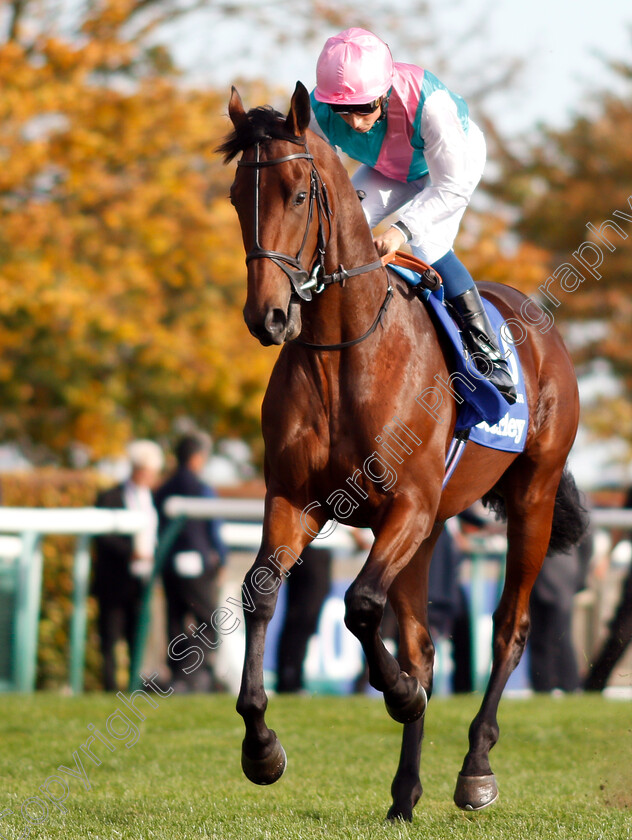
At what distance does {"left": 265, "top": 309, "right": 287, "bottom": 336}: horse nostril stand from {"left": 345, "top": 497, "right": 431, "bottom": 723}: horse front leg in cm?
84

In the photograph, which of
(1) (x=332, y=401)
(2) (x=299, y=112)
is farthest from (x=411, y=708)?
(2) (x=299, y=112)

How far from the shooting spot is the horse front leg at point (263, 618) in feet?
13.0

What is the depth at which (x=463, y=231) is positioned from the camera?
58.0 feet

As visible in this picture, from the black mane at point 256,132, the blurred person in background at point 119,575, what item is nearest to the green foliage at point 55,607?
the blurred person in background at point 119,575

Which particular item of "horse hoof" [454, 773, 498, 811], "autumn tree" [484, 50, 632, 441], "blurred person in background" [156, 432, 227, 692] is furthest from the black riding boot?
"autumn tree" [484, 50, 632, 441]

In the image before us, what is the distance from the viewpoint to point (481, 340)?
15.7 ft

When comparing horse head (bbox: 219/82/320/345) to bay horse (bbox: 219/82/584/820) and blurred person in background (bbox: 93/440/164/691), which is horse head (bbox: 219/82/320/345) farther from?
blurred person in background (bbox: 93/440/164/691)

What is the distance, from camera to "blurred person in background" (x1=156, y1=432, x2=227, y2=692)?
8.93 meters

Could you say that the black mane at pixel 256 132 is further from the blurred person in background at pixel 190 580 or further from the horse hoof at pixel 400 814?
the blurred person in background at pixel 190 580

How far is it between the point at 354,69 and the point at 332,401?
47.2 inches

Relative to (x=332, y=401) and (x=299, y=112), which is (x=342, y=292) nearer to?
(x=332, y=401)

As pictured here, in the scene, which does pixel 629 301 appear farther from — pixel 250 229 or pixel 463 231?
pixel 250 229

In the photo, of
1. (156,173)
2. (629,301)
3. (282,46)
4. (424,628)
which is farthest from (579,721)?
(629,301)

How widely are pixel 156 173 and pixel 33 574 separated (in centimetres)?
685
